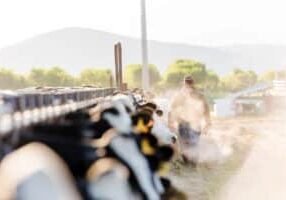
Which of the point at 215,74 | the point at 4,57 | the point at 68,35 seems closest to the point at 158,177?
the point at 4,57

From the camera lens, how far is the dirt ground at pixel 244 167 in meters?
4.48

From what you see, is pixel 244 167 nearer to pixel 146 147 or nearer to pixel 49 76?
pixel 146 147

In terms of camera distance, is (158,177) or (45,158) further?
(158,177)

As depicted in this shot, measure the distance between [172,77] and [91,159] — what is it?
11.2 meters

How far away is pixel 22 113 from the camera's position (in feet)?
3.10

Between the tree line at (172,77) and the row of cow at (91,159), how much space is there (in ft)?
28.6

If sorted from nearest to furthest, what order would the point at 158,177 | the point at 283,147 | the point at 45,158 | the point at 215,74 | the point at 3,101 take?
the point at 45,158 < the point at 3,101 < the point at 158,177 < the point at 283,147 < the point at 215,74

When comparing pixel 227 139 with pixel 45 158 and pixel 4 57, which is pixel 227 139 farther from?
pixel 45 158

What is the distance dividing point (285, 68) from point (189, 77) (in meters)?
5.22

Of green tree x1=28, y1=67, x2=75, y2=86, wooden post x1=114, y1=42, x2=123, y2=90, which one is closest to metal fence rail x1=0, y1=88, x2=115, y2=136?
wooden post x1=114, y1=42, x2=123, y2=90

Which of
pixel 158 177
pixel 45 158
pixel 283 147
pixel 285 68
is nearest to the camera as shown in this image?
pixel 45 158

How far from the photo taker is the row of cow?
751 millimetres

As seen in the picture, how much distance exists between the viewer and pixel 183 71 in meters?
12.2

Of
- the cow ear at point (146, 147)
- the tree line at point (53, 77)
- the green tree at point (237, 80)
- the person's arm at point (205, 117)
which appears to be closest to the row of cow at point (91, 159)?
the cow ear at point (146, 147)
